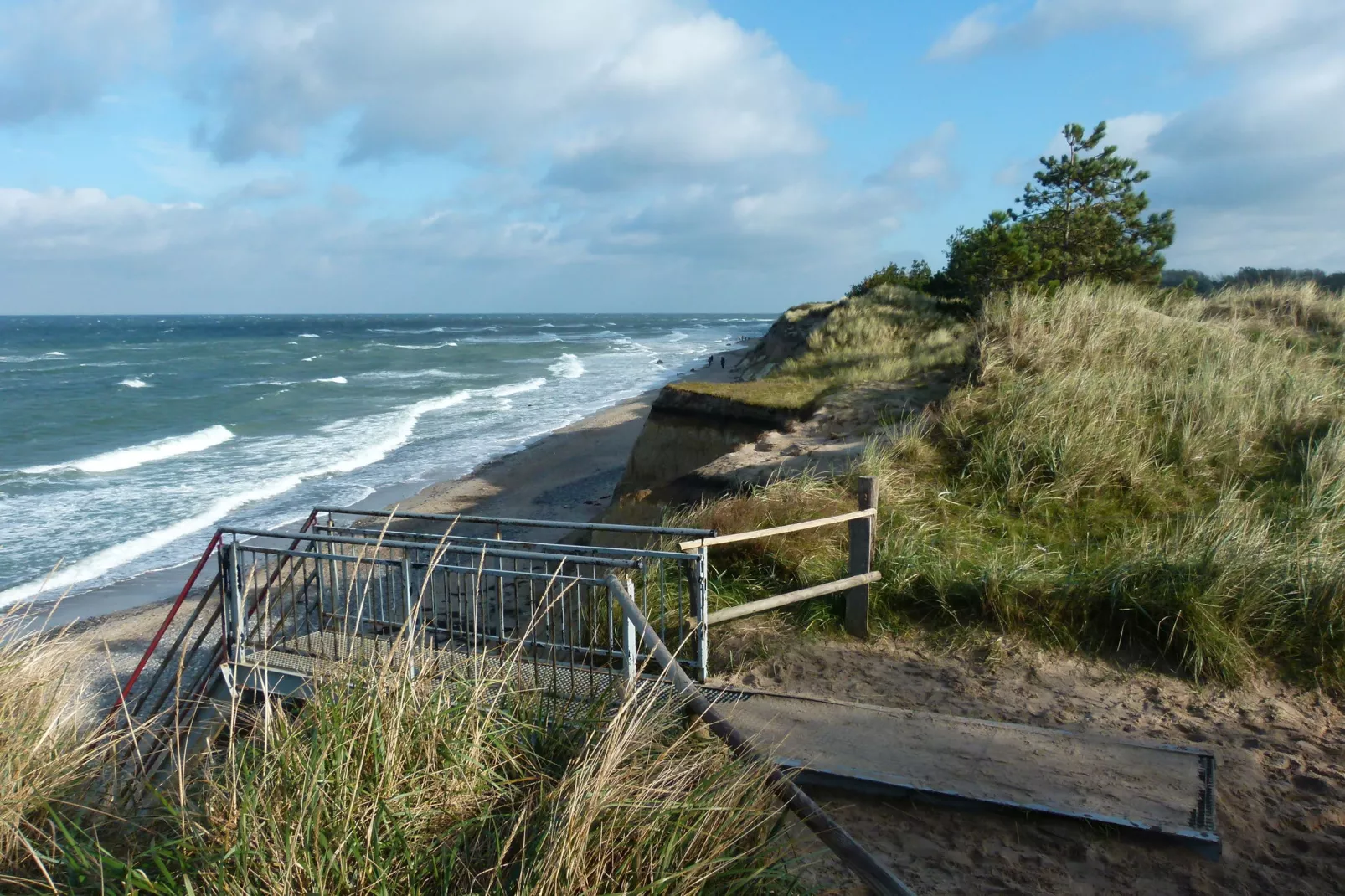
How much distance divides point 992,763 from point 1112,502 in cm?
499

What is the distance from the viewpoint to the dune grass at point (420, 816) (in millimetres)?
2693

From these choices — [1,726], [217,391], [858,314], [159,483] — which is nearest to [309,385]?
[217,391]

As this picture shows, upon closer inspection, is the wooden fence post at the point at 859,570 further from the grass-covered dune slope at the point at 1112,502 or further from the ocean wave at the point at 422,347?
the ocean wave at the point at 422,347

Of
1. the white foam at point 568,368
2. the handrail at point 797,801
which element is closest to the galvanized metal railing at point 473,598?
the handrail at point 797,801

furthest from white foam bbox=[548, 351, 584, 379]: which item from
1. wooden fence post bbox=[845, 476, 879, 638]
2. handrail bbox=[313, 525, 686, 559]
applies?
wooden fence post bbox=[845, 476, 879, 638]

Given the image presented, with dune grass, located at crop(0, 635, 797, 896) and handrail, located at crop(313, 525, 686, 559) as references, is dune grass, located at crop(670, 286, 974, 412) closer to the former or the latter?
handrail, located at crop(313, 525, 686, 559)

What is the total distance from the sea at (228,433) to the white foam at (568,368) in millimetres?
142

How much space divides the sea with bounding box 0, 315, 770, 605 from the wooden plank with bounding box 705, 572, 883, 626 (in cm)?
421

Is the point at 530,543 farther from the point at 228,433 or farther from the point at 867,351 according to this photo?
the point at 228,433

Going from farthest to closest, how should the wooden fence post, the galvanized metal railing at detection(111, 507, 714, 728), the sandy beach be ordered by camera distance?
the sandy beach < the wooden fence post < the galvanized metal railing at detection(111, 507, 714, 728)

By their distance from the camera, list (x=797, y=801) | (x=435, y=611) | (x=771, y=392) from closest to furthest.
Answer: (x=797, y=801), (x=435, y=611), (x=771, y=392)

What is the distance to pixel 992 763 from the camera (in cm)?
515

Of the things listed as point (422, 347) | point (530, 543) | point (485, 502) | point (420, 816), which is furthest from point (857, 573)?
point (422, 347)

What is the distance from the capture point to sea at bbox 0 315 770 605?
19.8 m
